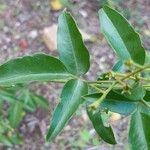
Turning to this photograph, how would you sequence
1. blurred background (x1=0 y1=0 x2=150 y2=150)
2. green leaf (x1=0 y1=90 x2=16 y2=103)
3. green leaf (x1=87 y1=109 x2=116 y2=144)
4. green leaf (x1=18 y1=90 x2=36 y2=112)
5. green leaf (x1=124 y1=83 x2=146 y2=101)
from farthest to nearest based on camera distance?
blurred background (x1=0 y1=0 x2=150 y2=150) → green leaf (x1=18 y1=90 x2=36 y2=112) → green leaf (x1=0 y1=90 x2=16 y2=103) → green leaf (x1=87 y1=109 x2=116 y2=144) → green leaf (x1=124 y1=83 x2=146 y2=101)

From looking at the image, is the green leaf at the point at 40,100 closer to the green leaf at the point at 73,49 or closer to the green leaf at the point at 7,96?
the green leaf at the point at 7,96

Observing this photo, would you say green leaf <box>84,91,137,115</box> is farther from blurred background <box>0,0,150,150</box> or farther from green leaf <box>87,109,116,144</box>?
blurred background <box>0,0,150,150</box>

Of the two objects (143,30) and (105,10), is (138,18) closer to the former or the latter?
(143,30)

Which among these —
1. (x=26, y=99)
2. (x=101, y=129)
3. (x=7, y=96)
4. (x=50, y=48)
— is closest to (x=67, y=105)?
(x=101, y=129)

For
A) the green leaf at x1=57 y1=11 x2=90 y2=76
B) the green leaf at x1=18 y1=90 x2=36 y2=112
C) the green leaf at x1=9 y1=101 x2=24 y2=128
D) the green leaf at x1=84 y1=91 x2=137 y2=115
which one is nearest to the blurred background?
the green leaf at x1=9 y1=101 x2=24 y2=128

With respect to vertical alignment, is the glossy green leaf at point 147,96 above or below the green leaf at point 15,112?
above

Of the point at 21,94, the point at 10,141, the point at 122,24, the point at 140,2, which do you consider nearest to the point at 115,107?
the point at 122,24

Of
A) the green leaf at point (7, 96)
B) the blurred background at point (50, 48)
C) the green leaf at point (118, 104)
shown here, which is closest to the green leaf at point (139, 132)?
the green leaf at point (118, 104)
